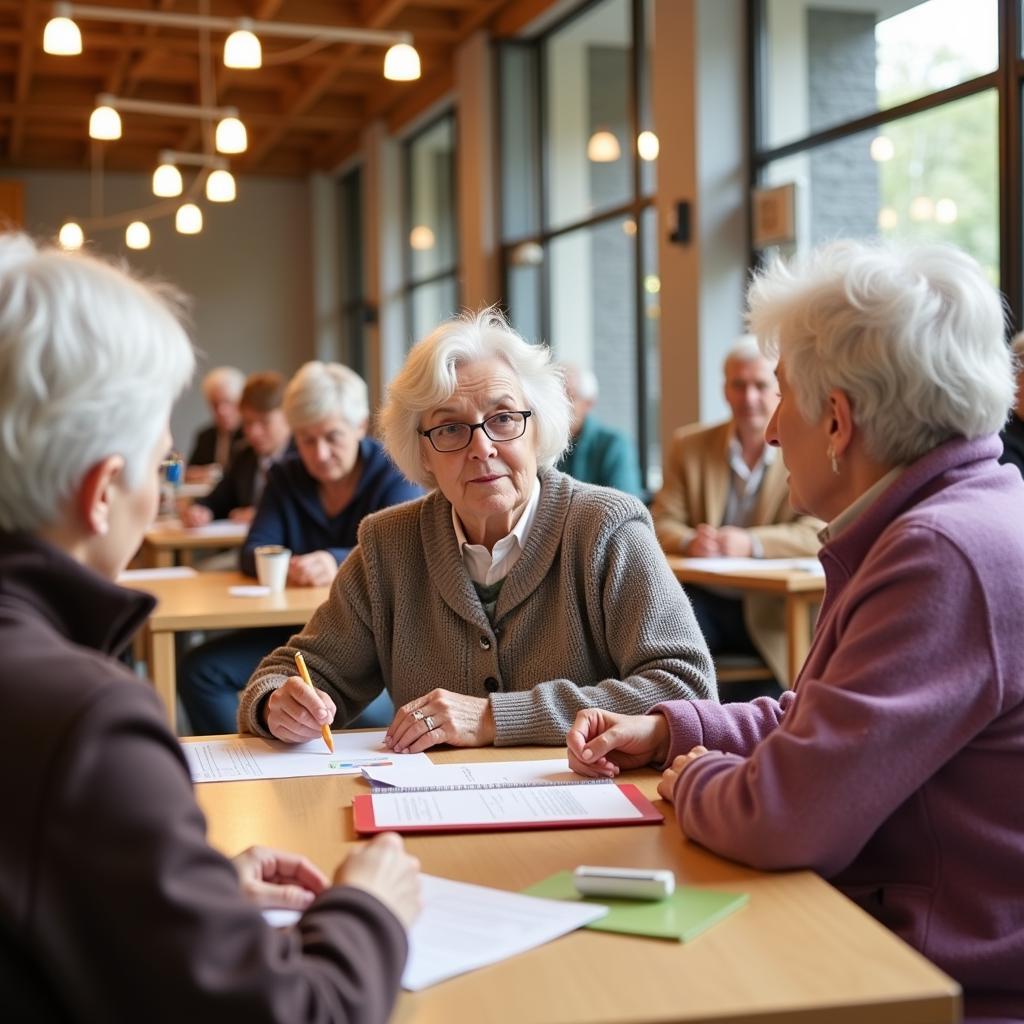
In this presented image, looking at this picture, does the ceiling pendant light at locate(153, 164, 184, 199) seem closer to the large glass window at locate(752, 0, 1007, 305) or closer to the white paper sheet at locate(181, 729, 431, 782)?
the large glass window at locate(752, 0, 1007, 305)

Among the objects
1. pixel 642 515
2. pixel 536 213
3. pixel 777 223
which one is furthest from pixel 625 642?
pixel 536 213

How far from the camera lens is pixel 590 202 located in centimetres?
816

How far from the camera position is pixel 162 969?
90cm

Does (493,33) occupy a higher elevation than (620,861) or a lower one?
higher

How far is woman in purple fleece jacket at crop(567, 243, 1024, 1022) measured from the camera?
132 centimetres

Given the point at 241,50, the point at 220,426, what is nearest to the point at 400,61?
the point at 241,50

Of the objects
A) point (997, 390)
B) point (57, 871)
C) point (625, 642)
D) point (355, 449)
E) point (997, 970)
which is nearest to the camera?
point (57, 871)

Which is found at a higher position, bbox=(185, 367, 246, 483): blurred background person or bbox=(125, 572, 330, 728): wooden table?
bbox=(185, 367, 246, 483): blurred background person

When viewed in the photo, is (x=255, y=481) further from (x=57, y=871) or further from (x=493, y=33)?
(x=57, y=871)

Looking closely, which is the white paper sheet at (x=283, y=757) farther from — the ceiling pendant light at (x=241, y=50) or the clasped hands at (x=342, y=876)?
the ceiling pendant light at (x=241, y=50)

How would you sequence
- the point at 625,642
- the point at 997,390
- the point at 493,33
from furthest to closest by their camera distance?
the point at 493,33 < the point at 625,642 < the point at 997,390

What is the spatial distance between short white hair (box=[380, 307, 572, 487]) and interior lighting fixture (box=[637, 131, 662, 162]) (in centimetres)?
483

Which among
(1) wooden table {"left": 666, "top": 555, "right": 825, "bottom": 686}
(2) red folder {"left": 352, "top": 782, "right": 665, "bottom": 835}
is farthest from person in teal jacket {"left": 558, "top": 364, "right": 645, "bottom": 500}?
(2) red folder {"left": 352, "top": 782, "right": 665, "bottom": 835}

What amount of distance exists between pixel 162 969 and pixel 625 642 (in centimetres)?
134
